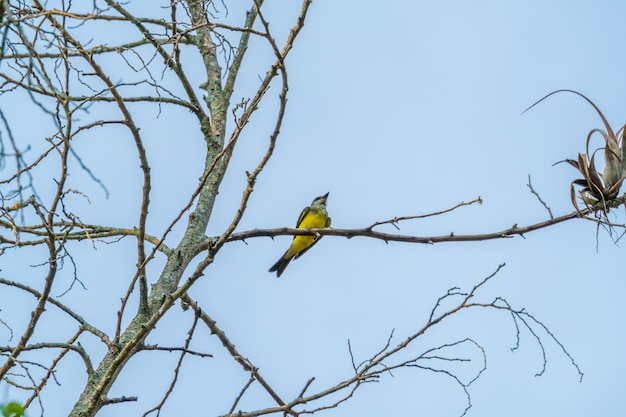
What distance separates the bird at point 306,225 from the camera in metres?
8.13

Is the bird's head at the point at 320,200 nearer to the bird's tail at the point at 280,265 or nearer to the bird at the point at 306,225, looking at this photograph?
the bird at the point at 306,225

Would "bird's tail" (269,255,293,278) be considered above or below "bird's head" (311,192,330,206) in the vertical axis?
below

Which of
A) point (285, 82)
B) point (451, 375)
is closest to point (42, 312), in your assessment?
point (285, 82)

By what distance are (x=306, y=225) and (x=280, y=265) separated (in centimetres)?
81

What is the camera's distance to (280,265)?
8148 millimetres

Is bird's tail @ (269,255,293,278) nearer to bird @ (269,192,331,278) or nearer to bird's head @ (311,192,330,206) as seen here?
bird @ (269,192,331,278)

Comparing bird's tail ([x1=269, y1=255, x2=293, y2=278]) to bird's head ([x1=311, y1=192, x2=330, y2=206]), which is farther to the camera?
bird's head ([x1=311, y1=192, x2=330, y2=206])

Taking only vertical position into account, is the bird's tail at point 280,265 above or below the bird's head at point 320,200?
below

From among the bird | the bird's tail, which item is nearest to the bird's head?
the bird

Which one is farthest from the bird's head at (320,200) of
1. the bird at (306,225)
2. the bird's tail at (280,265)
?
the bird's tail at (280,265)

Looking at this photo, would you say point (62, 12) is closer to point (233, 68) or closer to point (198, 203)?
point (198, 203)

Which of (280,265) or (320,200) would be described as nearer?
(280,265)

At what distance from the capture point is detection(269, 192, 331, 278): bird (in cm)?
813

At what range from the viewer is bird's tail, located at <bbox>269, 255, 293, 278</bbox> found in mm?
8133
